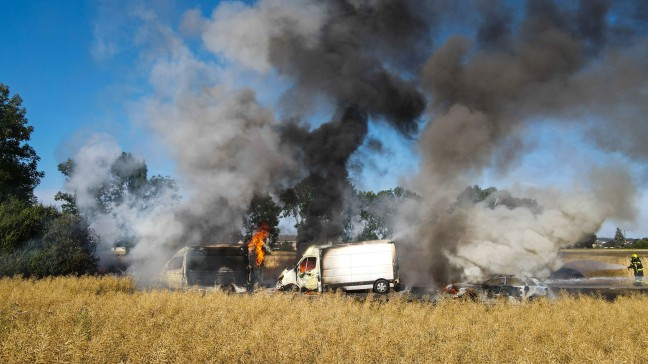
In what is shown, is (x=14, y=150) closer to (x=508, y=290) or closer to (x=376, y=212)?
(x=508, y=290)

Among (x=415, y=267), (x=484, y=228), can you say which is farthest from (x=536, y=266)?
(x=415, y=267)

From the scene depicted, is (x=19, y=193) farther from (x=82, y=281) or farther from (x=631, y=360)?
(x=631, y=360)

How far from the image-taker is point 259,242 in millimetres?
25406

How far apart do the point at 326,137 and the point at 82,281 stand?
19.5 m

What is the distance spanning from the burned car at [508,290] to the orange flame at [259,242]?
452 inches

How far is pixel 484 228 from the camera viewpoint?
80.0 feet

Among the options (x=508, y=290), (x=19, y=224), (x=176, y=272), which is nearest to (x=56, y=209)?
(x=19, y=224)

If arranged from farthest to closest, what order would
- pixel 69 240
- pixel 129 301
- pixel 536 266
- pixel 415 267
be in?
pixel 415 267, pixel 536 266, pixel 69 240, pixel 129 301

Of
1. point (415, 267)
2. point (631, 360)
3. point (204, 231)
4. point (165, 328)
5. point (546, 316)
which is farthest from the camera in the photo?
point (415, 267)

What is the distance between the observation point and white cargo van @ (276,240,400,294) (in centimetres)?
2108

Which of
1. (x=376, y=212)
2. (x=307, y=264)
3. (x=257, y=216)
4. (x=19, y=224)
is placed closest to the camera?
(x=19, y=224)

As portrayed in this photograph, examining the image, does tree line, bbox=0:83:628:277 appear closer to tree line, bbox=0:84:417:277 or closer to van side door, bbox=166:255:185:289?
tree line, bbox=0:84:417:277

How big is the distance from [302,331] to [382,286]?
1214 centimetres

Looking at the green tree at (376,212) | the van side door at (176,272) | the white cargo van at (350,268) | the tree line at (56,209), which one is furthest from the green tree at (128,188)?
the green tree at (376,212)
